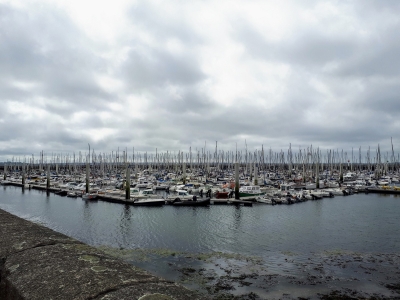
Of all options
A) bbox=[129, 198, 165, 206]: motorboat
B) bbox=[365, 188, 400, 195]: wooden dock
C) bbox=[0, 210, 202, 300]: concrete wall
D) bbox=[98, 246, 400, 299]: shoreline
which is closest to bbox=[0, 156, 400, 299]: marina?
bbox=[98, 246, 400, 299]: shoreline

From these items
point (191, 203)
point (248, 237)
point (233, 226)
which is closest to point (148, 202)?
point (191, 203)

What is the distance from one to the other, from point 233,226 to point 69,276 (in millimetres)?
34944

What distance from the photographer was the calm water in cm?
2852

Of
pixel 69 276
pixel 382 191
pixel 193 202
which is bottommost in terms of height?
pixel 382 191

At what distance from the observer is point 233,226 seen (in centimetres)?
3719

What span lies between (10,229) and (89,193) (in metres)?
62.4

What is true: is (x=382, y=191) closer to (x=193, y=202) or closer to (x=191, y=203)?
(x=193, y=202)

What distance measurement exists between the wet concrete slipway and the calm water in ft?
0.33

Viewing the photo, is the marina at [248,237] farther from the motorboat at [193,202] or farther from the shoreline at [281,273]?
the motorboat at [193,202]

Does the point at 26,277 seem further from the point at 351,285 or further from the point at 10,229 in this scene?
the point at 351,285

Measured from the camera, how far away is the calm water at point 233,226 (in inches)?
1123

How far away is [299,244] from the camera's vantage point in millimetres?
28938

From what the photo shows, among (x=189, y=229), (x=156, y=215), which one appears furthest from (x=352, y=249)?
(x=156, y=215)

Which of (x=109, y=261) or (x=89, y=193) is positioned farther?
(x=89, y=193)
